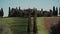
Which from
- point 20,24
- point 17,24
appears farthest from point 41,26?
point 17,24

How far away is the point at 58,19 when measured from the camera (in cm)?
686

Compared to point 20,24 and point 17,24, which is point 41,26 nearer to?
point 20,24

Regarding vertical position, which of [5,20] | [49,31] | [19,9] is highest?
[19,9]

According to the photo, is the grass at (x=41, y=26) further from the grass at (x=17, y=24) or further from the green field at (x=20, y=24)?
the grass at (x=17, y=24)

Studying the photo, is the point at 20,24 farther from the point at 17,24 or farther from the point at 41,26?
the point at 41,26

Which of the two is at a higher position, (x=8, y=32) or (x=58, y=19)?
(x=58, y=19)

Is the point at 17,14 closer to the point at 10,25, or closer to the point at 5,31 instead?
the point at 10,25

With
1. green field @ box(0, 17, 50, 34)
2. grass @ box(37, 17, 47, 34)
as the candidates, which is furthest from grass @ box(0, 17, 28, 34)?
grass @ box(37, 17, 47, 34)

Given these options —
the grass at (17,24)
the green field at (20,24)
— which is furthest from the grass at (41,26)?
the grass at (17,24)

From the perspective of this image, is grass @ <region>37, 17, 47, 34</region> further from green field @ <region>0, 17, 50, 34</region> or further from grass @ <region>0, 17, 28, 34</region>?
grass @ <region>0, 17, 28, 34</region>

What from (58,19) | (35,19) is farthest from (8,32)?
A: (58,19)

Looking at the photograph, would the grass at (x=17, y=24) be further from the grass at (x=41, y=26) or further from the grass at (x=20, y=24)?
the grass at (x=41, y=26)

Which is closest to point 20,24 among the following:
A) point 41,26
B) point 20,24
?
point 20,24

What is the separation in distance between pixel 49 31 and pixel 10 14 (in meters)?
2.25
